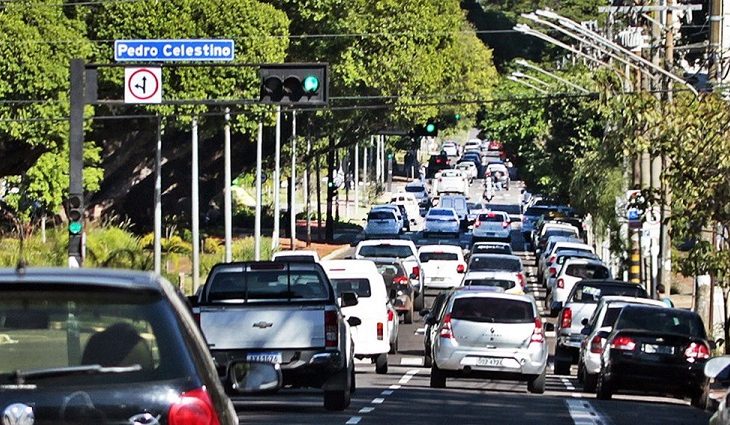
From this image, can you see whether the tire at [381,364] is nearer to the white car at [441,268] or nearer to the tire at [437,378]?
the tire at [437,378]

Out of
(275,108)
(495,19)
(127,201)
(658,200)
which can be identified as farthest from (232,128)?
(495,19)

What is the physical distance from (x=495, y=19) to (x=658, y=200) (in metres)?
98.3

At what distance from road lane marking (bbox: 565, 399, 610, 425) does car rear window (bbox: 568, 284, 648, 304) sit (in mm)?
9531

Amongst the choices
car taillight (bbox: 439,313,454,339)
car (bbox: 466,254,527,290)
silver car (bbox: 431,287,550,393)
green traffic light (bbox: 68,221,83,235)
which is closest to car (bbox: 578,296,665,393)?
silver car (bbox: 431,287,550,393)

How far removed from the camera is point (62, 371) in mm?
6801

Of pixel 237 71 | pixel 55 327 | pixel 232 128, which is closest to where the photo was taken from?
pixel 55 327

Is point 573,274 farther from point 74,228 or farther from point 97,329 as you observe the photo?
point 97,329

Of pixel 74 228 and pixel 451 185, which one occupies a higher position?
pixel 451 185

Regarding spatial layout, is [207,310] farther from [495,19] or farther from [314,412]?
[495,19]

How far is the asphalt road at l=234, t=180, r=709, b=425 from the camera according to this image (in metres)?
20.7

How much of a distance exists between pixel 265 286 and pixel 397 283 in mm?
20155

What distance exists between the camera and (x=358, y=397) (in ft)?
79.7

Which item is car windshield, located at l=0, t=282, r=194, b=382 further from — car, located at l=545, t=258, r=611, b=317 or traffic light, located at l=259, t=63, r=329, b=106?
car, located at l=545, t=258, r=611, b=317

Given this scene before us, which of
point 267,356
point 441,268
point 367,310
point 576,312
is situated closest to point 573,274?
point 441,268
